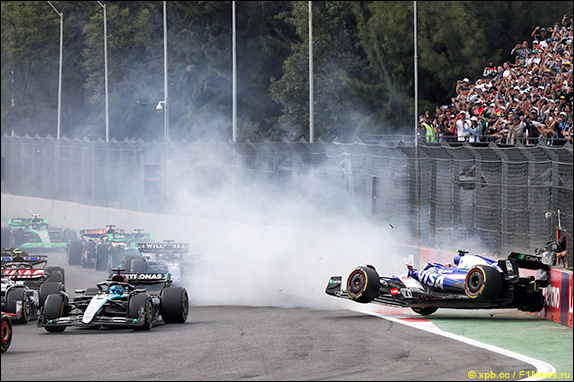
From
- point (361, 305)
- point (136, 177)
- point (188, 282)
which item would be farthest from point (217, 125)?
point (361, 305)

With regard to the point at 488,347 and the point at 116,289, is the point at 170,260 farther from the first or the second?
the point at 488,347

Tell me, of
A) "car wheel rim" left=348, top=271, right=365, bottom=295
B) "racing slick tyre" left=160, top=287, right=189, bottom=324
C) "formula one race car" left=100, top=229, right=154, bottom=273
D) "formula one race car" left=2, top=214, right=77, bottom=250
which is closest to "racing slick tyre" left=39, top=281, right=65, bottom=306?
"racing slick tyre" left=160, top=287, right=189, bottom=324

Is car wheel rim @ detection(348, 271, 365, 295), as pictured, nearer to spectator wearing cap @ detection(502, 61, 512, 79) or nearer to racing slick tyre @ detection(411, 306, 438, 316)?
→ racing slick tyre @ detection(411, 306, 438, 316)

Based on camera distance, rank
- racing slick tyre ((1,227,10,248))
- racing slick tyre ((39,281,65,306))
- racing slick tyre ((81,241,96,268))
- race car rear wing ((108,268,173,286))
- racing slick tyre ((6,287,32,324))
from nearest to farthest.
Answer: racing slick tyre ((6,287,32,324)), race car rear wing ((108,268,173,286)), racing slick tyre ((39,281,65,306)), racing slick tyre ((81,241,96,268)), racing slick tyre ((1,227,10,248))

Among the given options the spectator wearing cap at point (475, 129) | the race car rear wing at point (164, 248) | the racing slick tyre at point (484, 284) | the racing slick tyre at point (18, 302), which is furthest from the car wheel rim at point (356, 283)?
the spectator wearing cap at point (475, 129)

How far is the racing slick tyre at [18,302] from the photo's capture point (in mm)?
19016

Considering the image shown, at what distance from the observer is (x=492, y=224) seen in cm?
2058

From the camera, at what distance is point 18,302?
19109 millimetres

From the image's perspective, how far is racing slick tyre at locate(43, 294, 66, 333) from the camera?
17766mm

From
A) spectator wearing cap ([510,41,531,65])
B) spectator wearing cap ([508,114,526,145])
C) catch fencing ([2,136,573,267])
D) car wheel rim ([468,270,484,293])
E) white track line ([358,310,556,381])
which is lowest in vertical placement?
white track line ([358,310,556,381])

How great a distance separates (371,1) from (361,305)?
142 feet

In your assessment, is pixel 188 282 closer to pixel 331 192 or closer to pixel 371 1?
pixel 331 192

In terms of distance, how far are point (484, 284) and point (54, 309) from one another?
6873 millimetres

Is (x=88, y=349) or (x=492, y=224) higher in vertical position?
(x=492, y=224)
